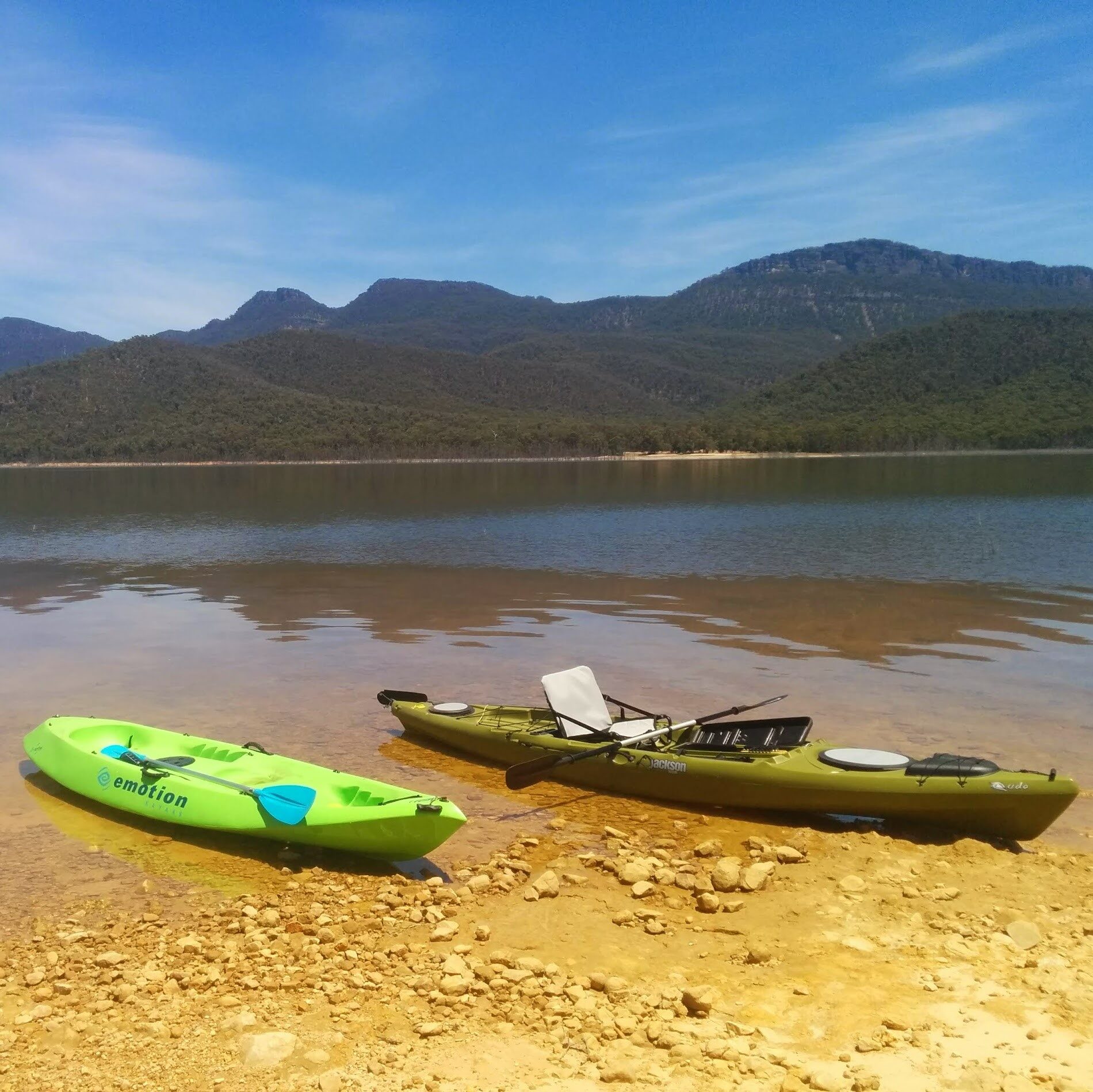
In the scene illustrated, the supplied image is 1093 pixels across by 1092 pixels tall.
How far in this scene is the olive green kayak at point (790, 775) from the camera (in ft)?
25.7

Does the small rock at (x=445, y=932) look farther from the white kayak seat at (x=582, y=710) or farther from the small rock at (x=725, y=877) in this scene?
the white kayak seat at (x=582, y=710)

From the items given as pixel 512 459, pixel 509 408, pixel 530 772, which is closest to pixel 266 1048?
pixel 530 772

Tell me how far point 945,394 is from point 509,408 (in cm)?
7777

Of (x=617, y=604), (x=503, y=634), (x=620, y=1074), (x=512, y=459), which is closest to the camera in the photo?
(x=620, y=1074)

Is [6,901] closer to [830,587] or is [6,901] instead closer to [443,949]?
[443,949]

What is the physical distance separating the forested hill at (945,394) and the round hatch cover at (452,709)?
117 m

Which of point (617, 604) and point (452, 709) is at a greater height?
point (452, 709)

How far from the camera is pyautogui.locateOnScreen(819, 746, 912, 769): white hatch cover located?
331 inches

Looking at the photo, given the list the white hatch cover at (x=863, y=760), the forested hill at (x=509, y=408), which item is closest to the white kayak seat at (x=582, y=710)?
the white hatch cover at (x=863, y=760)

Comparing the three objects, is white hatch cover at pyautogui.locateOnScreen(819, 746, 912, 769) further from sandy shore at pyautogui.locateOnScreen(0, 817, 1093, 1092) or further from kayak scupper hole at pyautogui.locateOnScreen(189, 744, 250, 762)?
kayak scupper hole at pyautogui.locateOnScreen(189, 744, 250, 762)

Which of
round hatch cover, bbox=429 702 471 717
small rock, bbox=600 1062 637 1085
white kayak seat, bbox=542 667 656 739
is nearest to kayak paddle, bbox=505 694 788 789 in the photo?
white kayak seat, bbox=542 667 656 739

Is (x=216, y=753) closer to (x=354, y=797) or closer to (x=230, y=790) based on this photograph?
(x=230, y=790)

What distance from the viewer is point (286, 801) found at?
816 cm

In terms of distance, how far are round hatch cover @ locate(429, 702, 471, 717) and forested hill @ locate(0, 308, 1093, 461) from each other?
385 ft
